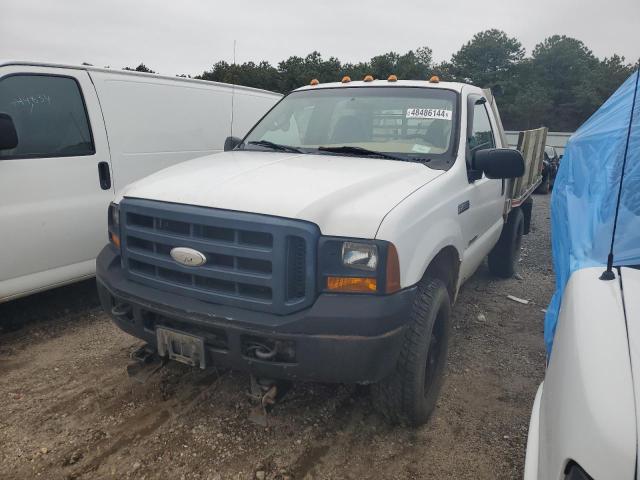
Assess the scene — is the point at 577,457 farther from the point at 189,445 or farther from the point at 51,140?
the point at 51,140

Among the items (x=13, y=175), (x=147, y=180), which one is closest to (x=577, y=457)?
(x=147, y=180)

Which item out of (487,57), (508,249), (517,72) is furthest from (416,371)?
(487,57)

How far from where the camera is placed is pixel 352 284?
2121 mm

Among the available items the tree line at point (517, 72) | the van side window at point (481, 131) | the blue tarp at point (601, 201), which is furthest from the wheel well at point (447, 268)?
the tree line at point (517, 72)

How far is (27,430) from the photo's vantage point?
2.57m

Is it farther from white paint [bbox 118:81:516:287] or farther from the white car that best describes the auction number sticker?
the white car

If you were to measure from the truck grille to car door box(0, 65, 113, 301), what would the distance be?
4.82ft

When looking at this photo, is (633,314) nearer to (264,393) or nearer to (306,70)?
(264,393)

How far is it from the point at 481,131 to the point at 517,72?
65.3m

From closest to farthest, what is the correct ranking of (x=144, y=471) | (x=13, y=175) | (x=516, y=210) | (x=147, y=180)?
(x=144, y=471), (x=147, y=180), (x=13, y=175), (x=516, y=210)

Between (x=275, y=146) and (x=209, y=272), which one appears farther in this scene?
(x=275, y=146)

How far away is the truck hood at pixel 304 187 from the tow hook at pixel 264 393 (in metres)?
0.82

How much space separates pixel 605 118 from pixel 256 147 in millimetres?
2533

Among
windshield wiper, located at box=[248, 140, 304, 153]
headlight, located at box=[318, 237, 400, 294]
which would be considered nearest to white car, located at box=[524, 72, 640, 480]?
headlight, located at box=[318, 237, 400, 294]
